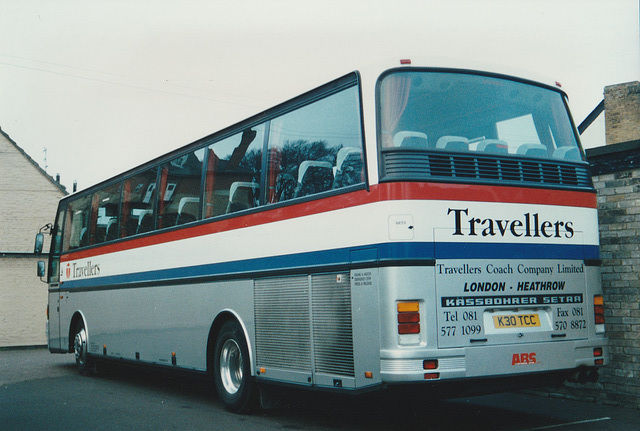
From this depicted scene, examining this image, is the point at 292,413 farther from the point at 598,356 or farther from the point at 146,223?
the point at 146,223

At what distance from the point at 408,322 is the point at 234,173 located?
361 centimetres

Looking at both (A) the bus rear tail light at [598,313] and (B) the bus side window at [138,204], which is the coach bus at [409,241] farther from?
(B) the bus side window at [138,204]

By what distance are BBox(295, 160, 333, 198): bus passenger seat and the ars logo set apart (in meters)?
2.37

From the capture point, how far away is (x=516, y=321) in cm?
724

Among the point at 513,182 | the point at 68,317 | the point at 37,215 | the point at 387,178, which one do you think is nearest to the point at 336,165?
Answer: the point at 387,178

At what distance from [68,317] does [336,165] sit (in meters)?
9.51

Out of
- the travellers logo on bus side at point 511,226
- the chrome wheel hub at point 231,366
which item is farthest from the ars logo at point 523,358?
the chrome wheel hub at point 231,366

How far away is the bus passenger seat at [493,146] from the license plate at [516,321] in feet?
5.14

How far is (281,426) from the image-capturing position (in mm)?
8492

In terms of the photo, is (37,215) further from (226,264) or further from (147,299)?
(226,264)

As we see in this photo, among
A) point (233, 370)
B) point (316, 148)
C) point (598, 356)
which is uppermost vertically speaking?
point (316, 148)

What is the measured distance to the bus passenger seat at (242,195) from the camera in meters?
9.04

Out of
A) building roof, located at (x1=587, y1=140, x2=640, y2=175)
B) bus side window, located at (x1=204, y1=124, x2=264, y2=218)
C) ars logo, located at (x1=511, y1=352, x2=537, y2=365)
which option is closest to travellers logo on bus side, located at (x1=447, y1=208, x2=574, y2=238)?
ars logo, located at (x1=511, y1=352, x2=537, y2=365)

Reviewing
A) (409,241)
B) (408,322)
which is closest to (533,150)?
(409,241)
